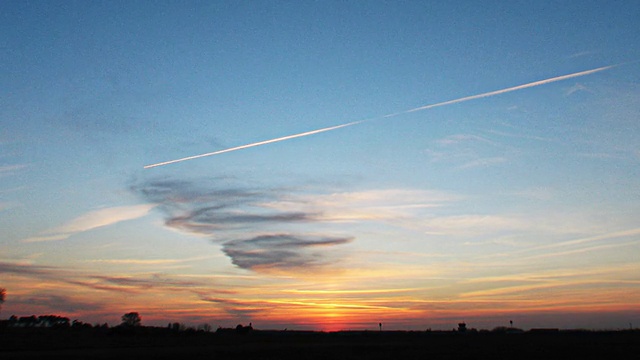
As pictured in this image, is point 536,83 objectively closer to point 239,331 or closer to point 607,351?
point 607,351

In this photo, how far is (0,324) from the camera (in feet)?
291

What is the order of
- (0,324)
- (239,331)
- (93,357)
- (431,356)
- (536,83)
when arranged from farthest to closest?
1. (239,331)
2. (0,324)
3. (536,83)
4. (431,356)
5. (93,357)

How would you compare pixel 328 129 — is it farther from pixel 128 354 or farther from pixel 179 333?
pixel 179 333

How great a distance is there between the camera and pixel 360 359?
135 ft

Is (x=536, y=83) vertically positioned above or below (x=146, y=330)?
above

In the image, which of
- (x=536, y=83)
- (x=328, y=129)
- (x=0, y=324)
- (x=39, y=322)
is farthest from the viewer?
(x=39, y=322)

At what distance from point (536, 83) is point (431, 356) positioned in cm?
2842

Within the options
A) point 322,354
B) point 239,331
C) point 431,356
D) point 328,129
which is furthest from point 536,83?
point 239,331

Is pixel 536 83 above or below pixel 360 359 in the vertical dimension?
above

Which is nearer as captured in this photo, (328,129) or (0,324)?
(328,129)

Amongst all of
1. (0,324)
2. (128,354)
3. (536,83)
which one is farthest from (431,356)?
(0,324)

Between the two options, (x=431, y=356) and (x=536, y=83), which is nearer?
(x=431, y=356)

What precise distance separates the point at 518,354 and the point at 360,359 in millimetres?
13197

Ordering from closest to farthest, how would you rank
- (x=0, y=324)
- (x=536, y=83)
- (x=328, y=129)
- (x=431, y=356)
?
(x=431, y=356) → (x=536, y=83) → (x=328, y=129) → (x=0, y=324)
